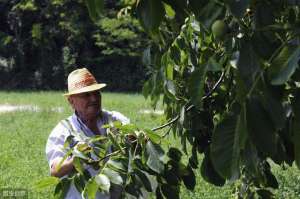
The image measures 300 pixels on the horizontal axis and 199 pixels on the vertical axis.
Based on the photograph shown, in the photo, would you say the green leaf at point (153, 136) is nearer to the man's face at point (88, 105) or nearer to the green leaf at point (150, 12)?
the green leaf at point (150, 12)

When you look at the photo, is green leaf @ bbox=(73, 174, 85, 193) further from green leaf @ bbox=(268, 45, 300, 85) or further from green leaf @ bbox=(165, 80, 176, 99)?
green leaf @ bbox=(268, 45, 300, 85)

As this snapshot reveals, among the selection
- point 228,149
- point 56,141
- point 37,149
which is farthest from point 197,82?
point 37,149

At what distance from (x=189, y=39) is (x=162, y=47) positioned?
0.22 metres

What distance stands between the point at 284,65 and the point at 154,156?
2.24ft

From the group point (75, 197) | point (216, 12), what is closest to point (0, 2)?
point (75, 197)

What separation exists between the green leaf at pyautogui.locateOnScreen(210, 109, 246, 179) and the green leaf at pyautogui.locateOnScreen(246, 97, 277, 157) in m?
0.02

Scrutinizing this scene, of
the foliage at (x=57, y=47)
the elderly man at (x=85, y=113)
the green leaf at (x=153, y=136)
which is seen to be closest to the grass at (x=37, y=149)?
the green leaf at (x=153, y=136)

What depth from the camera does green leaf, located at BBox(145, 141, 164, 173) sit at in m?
1.57

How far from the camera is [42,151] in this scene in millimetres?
8734

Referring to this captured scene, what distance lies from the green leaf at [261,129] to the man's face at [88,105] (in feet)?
6.24

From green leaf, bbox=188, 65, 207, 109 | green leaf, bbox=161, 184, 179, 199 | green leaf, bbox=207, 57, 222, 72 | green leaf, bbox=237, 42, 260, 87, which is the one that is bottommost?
green leaf, bbox=161, 184, 179, 199

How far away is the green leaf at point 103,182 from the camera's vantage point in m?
1.52

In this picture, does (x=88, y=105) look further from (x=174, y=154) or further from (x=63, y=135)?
(x=174, y=154)

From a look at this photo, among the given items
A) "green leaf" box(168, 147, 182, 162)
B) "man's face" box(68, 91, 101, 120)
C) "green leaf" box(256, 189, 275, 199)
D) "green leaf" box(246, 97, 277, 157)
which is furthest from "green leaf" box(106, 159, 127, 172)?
"man's face" box(68, 91, 101, 120)
